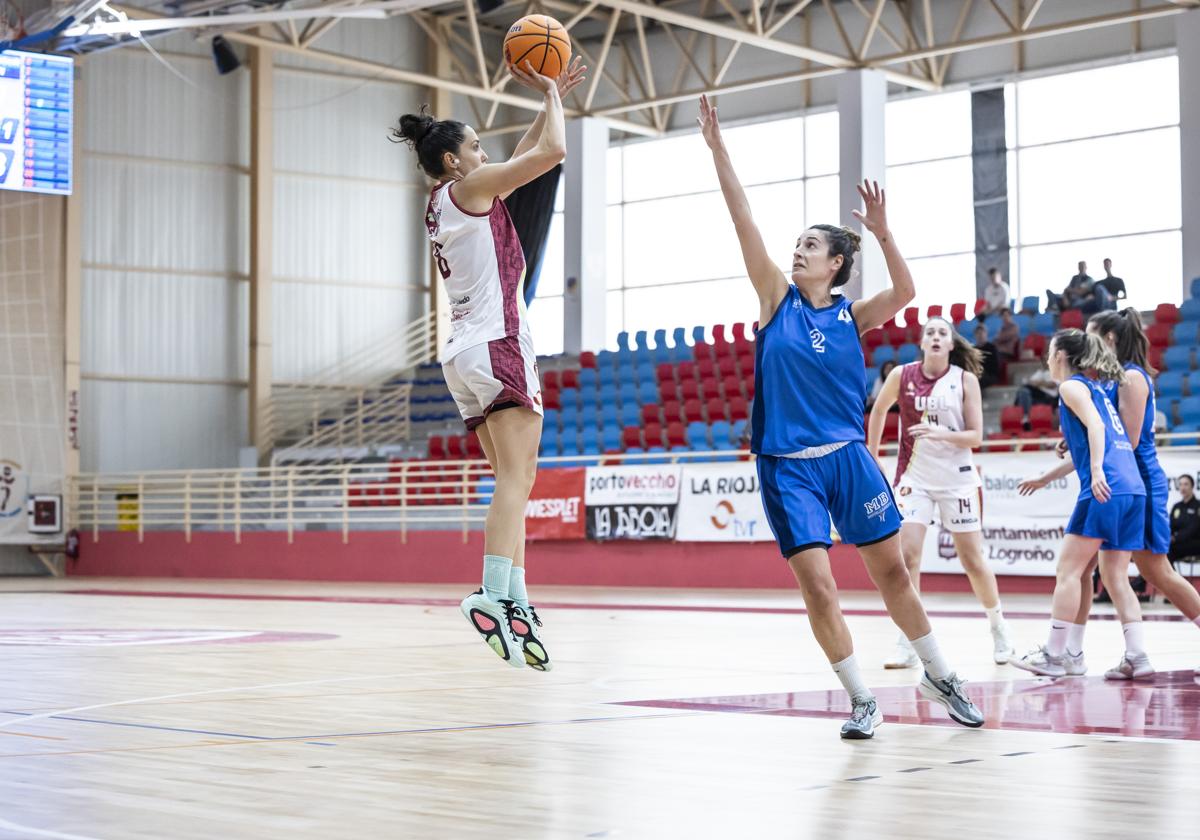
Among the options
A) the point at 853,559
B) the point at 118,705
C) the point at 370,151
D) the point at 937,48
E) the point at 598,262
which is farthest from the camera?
the point at 370,151

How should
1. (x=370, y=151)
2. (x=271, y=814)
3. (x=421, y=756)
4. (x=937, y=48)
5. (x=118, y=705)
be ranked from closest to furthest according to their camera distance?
(x=271, y=814) → (x=421, y=756) → (x=118, y=705) → (x=937, y=48) → (x=370, y=151)

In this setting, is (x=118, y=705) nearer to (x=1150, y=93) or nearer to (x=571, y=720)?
(x=571, y=720)

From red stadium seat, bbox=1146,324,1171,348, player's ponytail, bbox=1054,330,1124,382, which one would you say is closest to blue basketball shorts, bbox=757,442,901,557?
player's ponytail, bbox=1054,330,1124,382

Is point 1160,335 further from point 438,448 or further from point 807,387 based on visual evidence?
point 807,387

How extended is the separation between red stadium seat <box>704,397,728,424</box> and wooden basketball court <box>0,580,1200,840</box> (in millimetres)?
12810

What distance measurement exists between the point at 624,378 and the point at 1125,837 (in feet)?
68.1

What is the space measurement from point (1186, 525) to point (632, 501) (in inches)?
279

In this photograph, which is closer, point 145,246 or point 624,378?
point 624,378

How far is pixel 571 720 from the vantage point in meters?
5.10

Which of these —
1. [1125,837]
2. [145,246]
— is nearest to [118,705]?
[1125,837]

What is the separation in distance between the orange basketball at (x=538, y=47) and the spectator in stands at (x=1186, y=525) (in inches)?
375

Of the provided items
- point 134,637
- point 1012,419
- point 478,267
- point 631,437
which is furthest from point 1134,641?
point 631,437

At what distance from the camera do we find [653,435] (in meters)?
21.9

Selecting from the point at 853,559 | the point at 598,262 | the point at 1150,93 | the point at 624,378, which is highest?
the point at 1150,93
